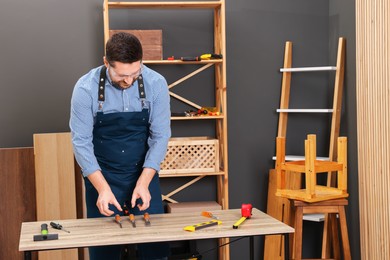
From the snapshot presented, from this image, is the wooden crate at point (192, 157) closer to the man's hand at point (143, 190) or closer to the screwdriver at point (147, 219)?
the man's hand at point (143, 190)

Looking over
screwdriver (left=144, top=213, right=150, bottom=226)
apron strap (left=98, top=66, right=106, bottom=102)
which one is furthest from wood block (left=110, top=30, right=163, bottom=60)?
screwdriver (left=144, top=213, right=150, bottom=226)

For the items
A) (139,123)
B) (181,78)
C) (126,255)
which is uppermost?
(181,78)

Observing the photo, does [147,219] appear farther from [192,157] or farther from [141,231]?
[192,157]

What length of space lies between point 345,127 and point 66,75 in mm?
2218

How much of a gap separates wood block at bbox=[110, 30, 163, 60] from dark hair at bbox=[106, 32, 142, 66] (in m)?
1.80

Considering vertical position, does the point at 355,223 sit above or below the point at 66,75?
below

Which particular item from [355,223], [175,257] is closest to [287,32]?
[355,223]

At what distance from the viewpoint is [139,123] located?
338 centimetres

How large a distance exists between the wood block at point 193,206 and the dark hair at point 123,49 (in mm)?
2107

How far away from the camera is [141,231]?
9.62 feet

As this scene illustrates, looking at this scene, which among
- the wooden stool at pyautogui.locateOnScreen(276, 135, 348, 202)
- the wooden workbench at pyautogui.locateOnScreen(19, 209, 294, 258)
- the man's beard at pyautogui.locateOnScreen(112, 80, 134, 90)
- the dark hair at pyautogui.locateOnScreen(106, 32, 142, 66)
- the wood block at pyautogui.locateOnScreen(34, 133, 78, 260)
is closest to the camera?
the wooden workbench at pyautogui.locateOnScreen(19, 209, 294, 258)

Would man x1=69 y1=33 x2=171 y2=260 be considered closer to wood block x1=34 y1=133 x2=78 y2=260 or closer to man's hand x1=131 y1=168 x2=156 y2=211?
man's hand x1=131 y1=168 x2=156 y2=211

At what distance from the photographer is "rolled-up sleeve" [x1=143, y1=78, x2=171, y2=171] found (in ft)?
10.9

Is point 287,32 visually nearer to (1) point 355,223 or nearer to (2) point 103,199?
(1) point 355,223
